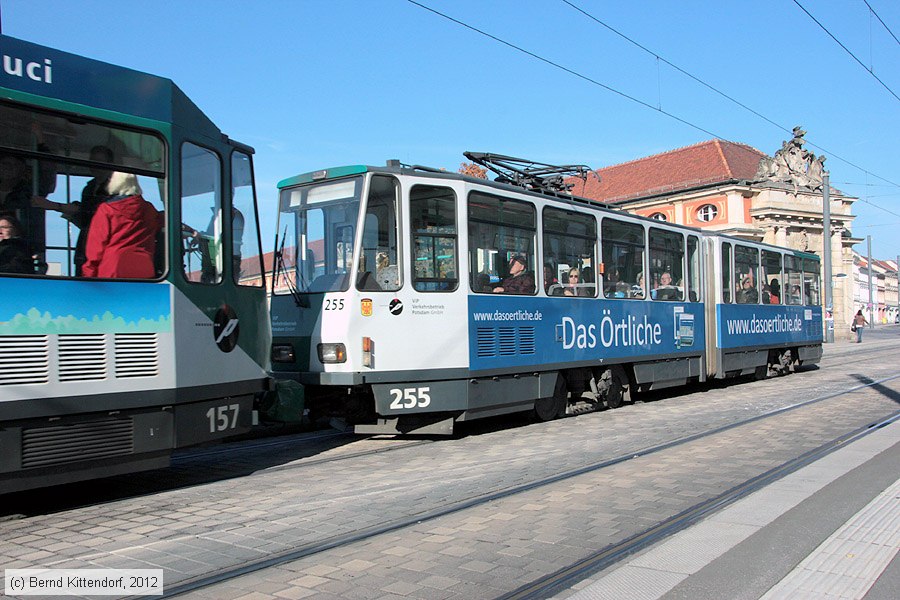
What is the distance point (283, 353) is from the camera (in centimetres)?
946

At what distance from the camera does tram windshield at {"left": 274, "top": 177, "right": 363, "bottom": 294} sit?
29.9 feet

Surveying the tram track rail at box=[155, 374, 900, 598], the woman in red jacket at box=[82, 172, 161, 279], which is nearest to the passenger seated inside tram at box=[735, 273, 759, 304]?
the tram track rail at box=[155, 374, 900, 598]

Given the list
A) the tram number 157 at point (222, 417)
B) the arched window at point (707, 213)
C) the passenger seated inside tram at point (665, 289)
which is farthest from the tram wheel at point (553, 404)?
the arched window at point (707, 213)

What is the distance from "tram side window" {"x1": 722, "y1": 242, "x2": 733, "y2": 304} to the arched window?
44105 millimetres

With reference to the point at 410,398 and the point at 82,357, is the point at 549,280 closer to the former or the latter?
the point at 410,398

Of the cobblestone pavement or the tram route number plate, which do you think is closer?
the cobblestone pavement

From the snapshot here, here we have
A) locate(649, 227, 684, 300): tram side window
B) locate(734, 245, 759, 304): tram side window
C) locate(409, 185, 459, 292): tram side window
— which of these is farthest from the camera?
locate(734, 245, 759, 304): tram side window

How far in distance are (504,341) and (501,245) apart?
1.25 meters

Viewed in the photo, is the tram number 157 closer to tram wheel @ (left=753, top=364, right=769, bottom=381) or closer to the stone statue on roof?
tram wheel @ (left=753, top=364, right=769, bottom=381)

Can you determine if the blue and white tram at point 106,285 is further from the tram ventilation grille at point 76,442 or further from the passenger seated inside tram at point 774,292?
the passenger seated inside tram at point 774,292

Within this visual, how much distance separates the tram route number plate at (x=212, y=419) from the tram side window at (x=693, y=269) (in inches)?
404

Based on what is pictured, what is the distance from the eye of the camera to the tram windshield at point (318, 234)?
9.11 meters

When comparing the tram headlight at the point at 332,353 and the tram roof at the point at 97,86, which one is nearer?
the tram roof at the point at 97,86

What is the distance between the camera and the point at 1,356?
5465 mm
